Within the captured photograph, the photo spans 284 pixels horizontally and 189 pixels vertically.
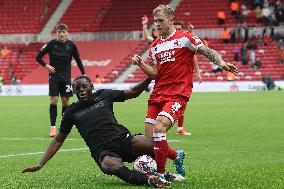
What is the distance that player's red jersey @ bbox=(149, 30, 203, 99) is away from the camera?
32.8 feet

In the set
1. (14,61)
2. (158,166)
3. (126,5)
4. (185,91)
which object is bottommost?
(14,61)

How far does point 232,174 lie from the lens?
395 inches

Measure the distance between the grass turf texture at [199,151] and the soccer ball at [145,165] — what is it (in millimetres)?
318

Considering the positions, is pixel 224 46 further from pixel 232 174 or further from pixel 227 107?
pixel 232 174

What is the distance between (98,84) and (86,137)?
1497 inches

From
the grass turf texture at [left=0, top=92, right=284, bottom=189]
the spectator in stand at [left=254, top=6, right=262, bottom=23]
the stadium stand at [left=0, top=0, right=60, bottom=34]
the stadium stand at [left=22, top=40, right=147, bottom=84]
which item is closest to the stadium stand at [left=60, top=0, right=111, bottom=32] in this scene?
the stadium stand at [left=22, top=40, right=147, bottom=84]

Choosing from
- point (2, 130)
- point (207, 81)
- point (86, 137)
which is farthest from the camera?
point (207, 81)

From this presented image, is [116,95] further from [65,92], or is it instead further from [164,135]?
[65,92]

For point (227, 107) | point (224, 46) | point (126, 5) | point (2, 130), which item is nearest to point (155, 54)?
point (2, 130)

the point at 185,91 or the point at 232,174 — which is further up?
the point at 185,91

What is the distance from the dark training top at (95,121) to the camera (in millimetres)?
9539

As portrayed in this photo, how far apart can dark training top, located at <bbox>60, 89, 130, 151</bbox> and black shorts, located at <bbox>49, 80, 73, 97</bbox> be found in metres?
8.48

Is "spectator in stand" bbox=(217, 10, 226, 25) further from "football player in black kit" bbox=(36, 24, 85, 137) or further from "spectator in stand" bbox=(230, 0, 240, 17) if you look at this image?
"football player in black kit" bbox=(36, 24, 85, 137)

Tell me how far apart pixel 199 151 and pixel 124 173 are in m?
4.93
